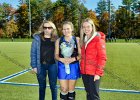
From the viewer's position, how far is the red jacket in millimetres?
5840

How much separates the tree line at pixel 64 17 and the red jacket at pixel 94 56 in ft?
229

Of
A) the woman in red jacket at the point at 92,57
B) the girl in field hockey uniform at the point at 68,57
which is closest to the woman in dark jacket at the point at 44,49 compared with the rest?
the girl in field hockey uniform at the point at 68,57

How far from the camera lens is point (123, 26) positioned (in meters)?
79.8

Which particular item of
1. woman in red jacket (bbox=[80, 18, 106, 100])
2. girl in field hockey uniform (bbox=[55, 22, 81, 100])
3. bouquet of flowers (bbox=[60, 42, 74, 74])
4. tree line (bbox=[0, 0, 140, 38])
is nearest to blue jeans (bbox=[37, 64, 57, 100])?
girl in field hockey uniform (bbox=[55, 22, 81, 100])

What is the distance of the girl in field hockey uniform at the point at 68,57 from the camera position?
20.3ft

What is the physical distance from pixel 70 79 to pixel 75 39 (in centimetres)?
72

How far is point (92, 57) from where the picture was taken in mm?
5906

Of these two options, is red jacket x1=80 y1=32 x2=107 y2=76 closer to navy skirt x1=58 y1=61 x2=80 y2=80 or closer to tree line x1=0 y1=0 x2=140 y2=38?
navy skirt x1=58 y1=61 x2=80 y2=80

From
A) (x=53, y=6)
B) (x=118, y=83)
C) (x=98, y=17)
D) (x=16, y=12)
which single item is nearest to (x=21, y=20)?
(x=16, y=12)

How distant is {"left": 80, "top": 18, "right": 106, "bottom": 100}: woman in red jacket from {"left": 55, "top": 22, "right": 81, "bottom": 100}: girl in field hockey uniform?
0.19m

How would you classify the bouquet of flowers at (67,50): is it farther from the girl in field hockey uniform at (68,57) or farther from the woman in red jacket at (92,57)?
the woman in red jacket at (92,57)

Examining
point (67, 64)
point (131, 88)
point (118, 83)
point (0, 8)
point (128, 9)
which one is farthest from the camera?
point (128, 9)

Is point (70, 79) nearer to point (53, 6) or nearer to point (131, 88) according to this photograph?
point (131, 88)

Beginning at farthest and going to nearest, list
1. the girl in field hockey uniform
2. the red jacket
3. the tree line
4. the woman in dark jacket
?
the tree line < the woman in dark jacket < the girl in field hockey uniform < the red jacket
